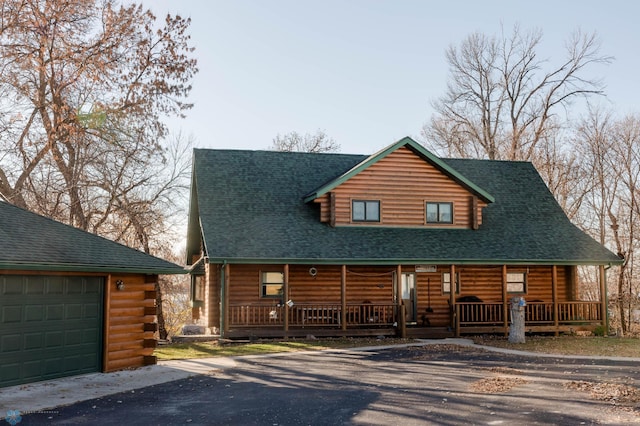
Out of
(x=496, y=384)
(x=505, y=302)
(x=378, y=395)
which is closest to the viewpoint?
(x=378, y=395)

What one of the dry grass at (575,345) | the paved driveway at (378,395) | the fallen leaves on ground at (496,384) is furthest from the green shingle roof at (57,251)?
the dry grass at (575,345)

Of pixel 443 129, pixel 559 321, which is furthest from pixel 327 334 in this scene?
pixel 443 129

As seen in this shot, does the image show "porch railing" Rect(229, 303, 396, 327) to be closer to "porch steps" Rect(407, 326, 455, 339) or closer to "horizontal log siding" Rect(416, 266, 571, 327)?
"porch steps" Rect(407, 326, 455, 339)

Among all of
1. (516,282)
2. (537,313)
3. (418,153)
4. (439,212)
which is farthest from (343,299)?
(516,282)

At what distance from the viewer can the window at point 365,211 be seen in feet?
81.2

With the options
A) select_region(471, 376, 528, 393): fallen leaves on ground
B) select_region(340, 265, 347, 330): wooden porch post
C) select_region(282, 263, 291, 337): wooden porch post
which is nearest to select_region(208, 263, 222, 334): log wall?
select_region(282, 263, 291, 337): wooden porch post

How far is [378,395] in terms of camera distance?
11.9 metres

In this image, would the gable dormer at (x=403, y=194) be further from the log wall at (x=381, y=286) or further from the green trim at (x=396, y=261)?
the green trim at (x=396, y=261)

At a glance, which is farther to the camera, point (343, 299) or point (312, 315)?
point (312, 315)

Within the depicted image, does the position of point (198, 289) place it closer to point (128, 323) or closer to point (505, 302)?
point (128, 323)

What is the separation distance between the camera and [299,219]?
24344 millimetres

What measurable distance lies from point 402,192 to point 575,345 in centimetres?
833

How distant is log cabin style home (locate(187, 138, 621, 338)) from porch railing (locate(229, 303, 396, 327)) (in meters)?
0.05

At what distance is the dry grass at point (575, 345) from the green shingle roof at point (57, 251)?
1122 cm
